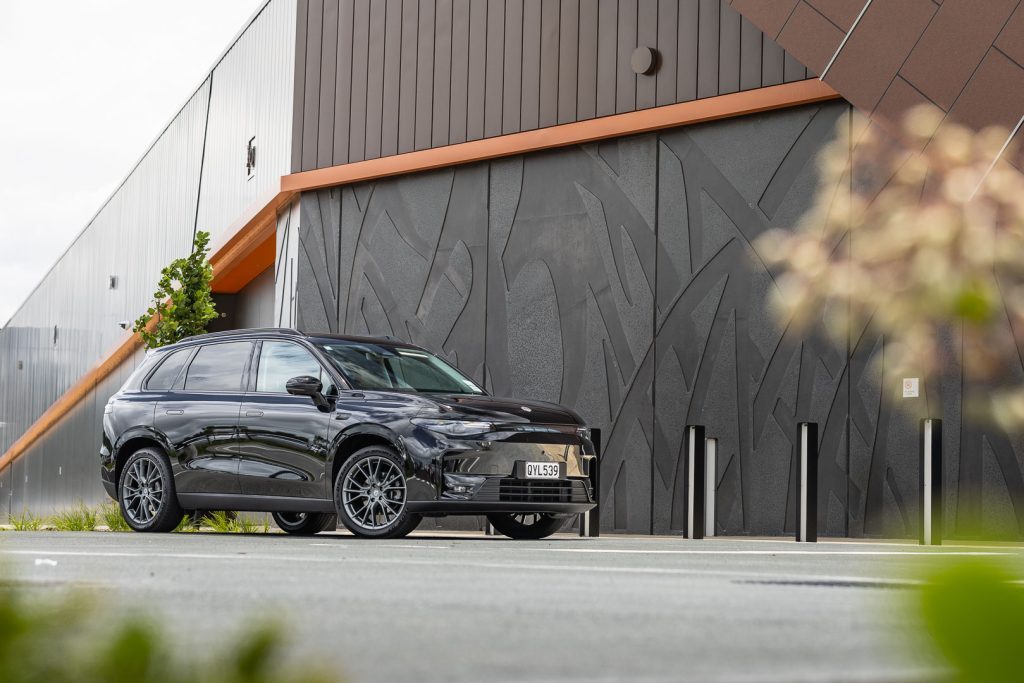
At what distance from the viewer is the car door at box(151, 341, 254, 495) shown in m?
A: 11.7

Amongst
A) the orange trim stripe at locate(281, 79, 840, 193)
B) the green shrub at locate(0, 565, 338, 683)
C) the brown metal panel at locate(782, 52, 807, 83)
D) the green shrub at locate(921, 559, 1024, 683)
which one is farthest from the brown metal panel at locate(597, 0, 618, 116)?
the green shrub at locate(921, 559, 1024, 683)

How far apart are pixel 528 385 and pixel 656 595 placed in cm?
1312

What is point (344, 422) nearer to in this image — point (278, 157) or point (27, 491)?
point (278, 157)

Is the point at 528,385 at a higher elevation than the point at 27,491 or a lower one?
higher

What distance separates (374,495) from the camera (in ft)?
35.1

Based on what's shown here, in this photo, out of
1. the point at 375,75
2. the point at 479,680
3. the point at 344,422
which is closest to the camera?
the point at 479,680

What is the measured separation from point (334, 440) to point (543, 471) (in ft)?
5.28

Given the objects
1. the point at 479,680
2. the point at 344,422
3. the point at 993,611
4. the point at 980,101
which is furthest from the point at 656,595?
the point at 980,101

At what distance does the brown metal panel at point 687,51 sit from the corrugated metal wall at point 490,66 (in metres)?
0.01

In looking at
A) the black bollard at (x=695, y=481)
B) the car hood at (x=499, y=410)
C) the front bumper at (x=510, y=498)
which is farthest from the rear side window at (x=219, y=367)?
the black bollard at (x=695, y=481)

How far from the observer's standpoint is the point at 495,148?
18.6 m

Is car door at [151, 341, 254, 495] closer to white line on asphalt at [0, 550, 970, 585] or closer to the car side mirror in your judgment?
the car side mirror

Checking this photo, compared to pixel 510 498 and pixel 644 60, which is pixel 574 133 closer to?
pixel 644 60

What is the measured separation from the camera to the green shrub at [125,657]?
3.48 ft
